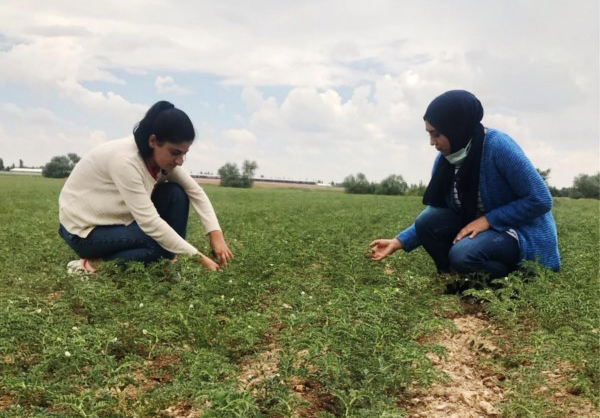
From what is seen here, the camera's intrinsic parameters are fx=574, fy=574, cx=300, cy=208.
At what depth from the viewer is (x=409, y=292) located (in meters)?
4.82

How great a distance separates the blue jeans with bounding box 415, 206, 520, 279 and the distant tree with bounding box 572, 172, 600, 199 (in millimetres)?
66589

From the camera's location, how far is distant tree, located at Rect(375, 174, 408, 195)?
6677cm

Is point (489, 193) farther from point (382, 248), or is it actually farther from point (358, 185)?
point (358, 185)

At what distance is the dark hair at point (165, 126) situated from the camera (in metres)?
4.70

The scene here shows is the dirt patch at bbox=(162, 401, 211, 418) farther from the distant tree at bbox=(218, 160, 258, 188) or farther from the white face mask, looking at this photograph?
the distant tree at bbox=(218, 160, 258, 188)

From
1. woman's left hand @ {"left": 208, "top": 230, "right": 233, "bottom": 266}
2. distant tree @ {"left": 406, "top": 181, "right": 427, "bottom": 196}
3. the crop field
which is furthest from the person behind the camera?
distant tree @ {"left": 406, "top": 181, "right": 427, "bottom": 196}

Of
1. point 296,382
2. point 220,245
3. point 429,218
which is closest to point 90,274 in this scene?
point 220,245

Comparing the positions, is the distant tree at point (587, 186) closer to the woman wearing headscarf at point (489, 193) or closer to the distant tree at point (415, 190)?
the distant tree at point (415, 190)

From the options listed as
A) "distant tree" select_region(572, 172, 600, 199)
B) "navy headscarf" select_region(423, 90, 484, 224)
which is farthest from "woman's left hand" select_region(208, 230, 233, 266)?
"distant tree" select_region(572, 172, 600, 199)

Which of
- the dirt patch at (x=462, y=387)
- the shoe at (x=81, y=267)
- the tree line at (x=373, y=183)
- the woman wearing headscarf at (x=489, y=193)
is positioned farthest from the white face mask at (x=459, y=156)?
the tree line at (x=373, y=183)

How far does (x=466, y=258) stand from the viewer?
15.8ft

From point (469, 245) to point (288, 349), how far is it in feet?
7.47

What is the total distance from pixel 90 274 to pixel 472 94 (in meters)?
3.57

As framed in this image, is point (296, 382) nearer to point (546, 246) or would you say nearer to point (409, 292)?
point (409, 292)
